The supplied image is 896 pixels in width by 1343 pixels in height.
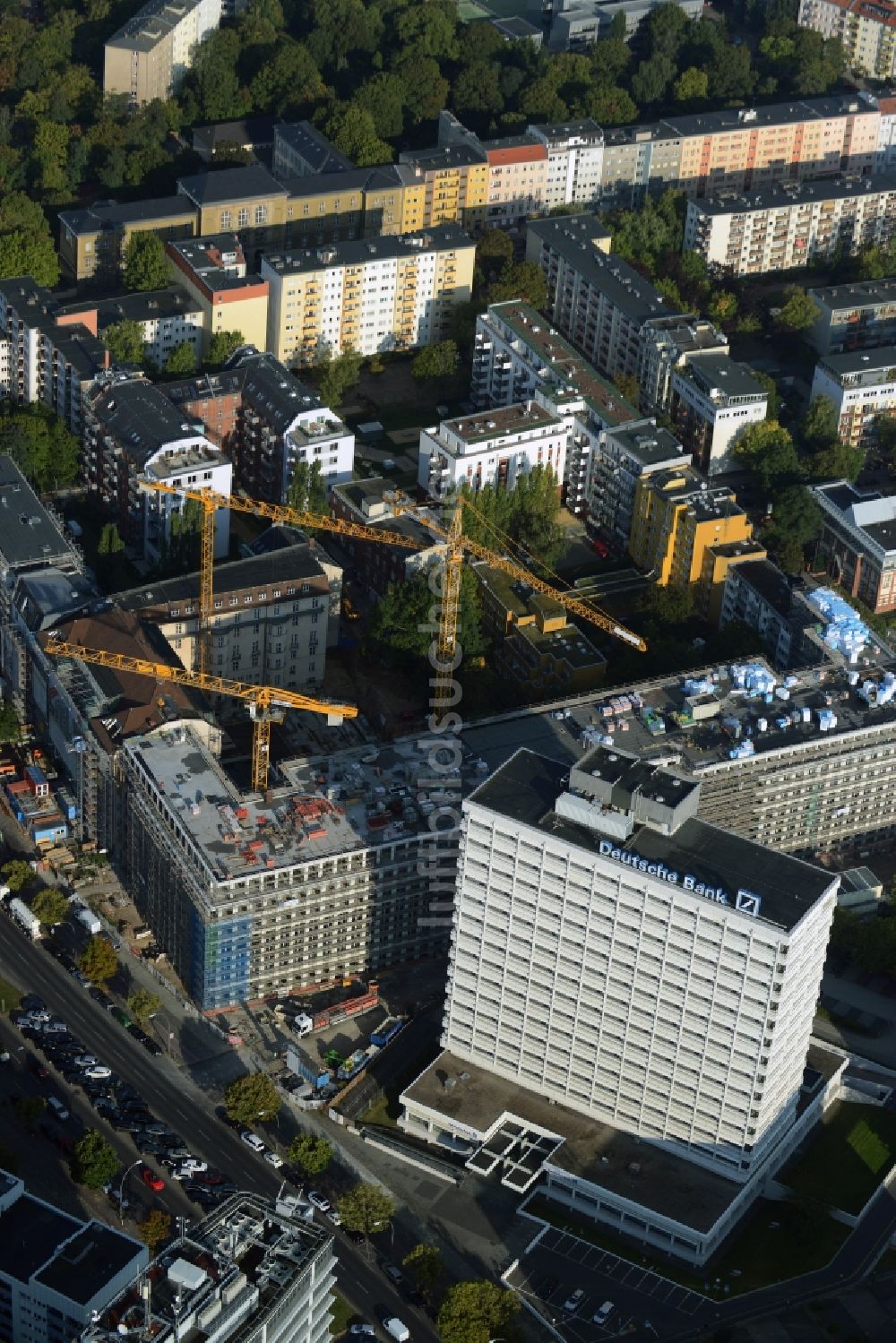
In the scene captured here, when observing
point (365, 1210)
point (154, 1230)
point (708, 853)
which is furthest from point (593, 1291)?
point (708, 853)

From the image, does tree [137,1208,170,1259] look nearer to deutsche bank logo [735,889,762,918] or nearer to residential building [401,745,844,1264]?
residential building [401,745,844,1264]

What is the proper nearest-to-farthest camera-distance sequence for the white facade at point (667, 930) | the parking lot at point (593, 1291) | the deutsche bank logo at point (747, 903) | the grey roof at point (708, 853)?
the deutsche bank logo at point (747, 903), the white facade at point (667, 930), the grey roof at point (708, 853), the parking lot at point (593, 1291)

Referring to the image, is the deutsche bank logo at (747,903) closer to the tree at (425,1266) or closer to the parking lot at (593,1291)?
the parking lot at (593,1291)

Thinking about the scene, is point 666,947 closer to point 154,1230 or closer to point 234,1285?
point 154,1230

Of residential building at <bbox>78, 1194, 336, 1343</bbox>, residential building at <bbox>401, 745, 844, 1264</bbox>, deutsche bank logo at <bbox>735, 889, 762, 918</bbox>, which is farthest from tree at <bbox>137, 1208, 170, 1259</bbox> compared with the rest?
deutsche bank logo at <bbox>735, 889, 762, 918</bbox>

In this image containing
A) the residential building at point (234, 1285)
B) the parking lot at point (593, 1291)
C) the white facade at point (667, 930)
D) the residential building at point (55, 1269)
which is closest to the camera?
the residential building at point (234, 1285)

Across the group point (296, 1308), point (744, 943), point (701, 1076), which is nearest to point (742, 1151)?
point (701, 1076)

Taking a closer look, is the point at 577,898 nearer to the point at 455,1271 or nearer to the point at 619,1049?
the point at 619,1049

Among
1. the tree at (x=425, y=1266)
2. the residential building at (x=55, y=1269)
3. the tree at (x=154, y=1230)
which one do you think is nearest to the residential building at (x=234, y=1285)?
the residential building at (x=55, y=1269)
